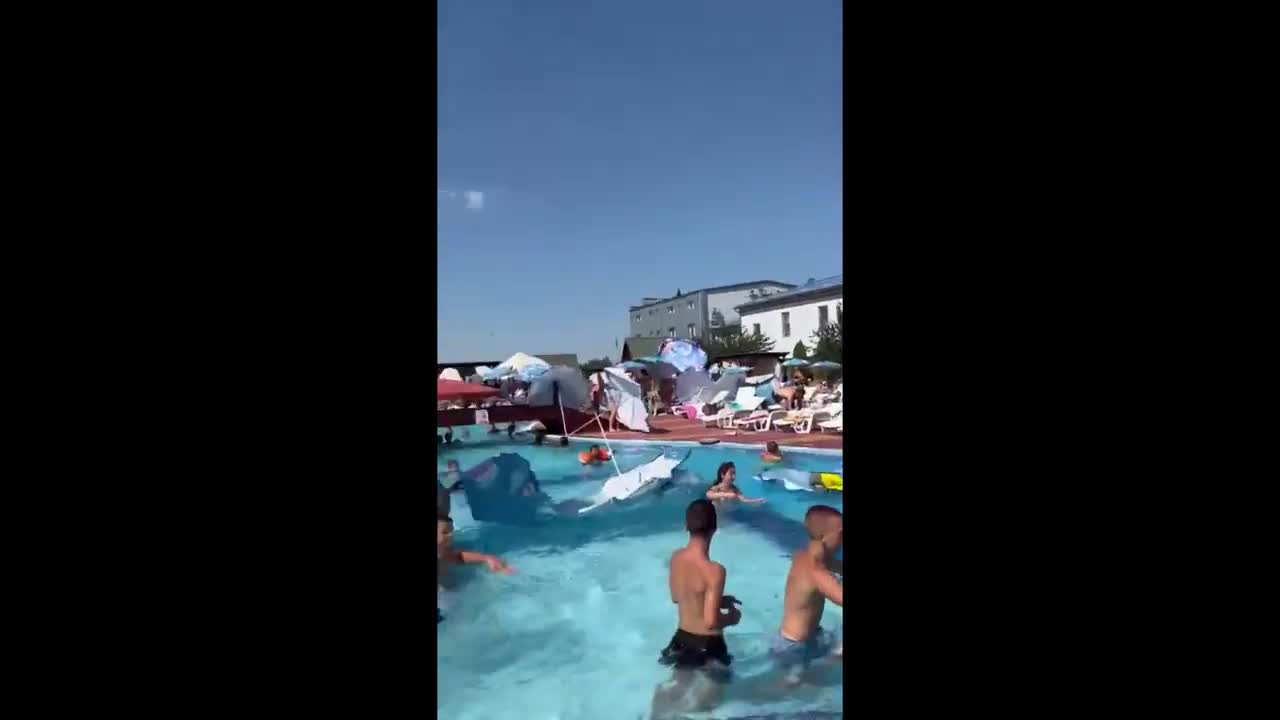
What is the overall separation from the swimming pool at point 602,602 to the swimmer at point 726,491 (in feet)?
0.43

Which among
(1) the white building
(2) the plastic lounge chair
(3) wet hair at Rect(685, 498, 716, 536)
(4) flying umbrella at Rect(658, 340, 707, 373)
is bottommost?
(2) the plastic lounge chair

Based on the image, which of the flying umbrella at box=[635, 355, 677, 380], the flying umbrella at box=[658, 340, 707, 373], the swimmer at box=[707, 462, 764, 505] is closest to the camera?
the swimmer at box=[707, 462, 764, 505]

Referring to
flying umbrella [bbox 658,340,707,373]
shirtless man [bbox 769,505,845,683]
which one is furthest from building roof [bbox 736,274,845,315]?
shirtless man [bbox 769,505,845,683]

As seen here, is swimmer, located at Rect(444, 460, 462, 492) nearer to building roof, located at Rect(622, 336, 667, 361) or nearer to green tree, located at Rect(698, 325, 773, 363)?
green tree, located at Rect(698, 325, 773, 363)

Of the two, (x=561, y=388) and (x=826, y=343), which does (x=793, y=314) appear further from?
(x=561, y=388)

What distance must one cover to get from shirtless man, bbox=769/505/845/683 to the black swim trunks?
1.08 feet

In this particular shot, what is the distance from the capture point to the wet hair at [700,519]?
9.33ft

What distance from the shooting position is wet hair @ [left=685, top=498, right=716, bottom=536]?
2.84 m

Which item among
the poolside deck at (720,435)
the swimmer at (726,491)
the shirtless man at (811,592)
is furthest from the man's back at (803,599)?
the poolside deck at (720,435)

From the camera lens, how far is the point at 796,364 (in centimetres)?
1342

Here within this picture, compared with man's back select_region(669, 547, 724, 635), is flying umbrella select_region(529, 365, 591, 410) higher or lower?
higher

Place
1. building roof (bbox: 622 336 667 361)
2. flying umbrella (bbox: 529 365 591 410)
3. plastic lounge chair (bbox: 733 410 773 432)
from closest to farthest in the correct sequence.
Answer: plastic lounge chair (bbox: 733 410 773 432) < flying umbrella (bbox: 529 365 591 410) < building roof (bbox: 622 336 667 361)

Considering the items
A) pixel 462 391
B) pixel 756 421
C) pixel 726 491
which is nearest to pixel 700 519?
pixel 726 491
